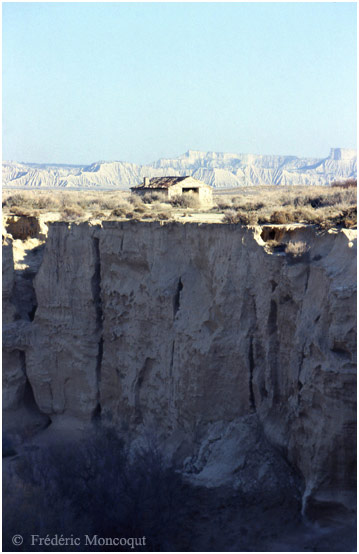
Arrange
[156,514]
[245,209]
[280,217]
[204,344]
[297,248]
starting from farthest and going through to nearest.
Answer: [245,209] < [280,217] < [204,344] < [297,248] < [156,514]

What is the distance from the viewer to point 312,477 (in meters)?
9.75

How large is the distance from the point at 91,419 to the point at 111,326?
7.62 ft

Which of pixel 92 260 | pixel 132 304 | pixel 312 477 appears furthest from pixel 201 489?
pixel 92 260

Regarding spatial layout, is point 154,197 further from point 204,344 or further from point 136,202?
point 204,344

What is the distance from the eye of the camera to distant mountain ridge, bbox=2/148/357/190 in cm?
8269

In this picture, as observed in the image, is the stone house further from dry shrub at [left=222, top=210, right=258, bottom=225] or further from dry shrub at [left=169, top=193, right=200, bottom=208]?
dry shrub at [left=222, top=210, right=258, bottom=225]

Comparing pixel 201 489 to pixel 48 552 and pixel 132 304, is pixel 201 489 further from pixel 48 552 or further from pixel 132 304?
pixel 132 304

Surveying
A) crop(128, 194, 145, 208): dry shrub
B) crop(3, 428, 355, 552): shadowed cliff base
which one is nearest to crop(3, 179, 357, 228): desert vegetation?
crop(128, 194, 145, 208): dry shrub

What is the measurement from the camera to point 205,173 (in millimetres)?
88188

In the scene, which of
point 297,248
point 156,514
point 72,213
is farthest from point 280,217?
point 72,213

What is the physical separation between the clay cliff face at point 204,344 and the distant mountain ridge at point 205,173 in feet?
199

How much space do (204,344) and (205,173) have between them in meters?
77.8

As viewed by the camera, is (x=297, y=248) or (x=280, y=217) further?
(x=280, y=217)

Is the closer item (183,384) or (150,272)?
(183,384)
